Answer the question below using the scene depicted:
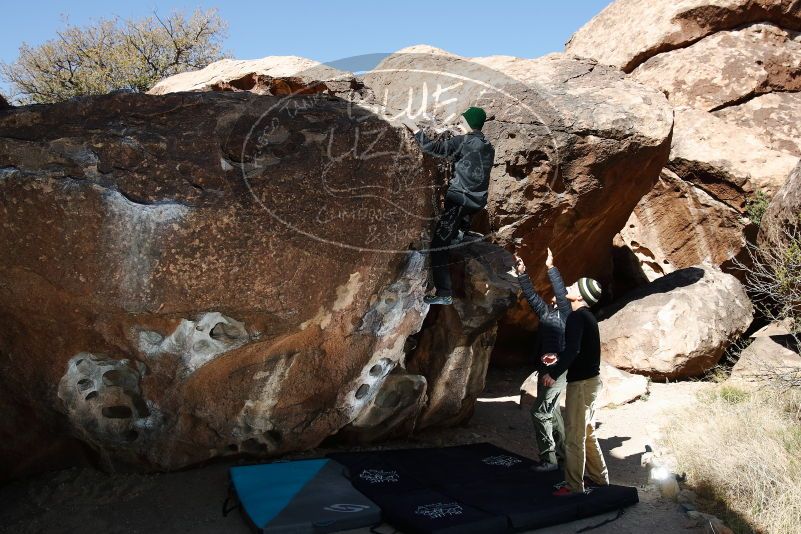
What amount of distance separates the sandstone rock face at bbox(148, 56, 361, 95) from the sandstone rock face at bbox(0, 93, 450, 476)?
243cm

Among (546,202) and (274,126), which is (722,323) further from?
(274,126)

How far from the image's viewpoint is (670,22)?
9812 millimetres

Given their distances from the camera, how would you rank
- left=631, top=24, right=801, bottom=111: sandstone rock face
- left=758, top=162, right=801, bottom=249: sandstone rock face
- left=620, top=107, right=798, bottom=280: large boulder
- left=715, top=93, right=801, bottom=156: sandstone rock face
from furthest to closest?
1. left=631, top=24, right=801, bottom=111: sandstone rock face
2. left=715, top=93, right=801, bottom=156: sandstone rock face
3. left=620, top=107, right=798, bottom=280: large boulder
4. left=758, top=162, right=801, bottom=249: sandstone rock face

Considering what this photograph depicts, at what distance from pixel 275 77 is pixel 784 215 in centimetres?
530

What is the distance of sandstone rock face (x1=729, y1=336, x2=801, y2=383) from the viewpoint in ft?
22.6

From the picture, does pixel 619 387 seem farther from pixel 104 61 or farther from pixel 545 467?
pixel 104 61

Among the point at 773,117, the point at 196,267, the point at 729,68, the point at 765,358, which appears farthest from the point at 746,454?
the point at 729,68

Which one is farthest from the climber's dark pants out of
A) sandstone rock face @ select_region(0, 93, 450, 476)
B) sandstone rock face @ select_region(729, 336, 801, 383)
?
sandstone rock face @ select_region(729, 336, 801, 383)

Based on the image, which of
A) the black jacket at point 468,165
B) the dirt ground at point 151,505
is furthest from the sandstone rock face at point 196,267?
the black jacket at point 468,165

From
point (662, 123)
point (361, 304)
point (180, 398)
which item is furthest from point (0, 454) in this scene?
point (662, 123)

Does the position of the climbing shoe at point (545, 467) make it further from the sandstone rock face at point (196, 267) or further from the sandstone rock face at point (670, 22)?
the sandstone rock face at point (670, 22)

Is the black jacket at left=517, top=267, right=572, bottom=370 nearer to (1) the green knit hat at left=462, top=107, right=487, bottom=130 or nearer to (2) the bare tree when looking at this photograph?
(1) the green knit hat at left=462, top=107, right=487, bottom=130

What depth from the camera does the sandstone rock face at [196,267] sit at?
3.75 meters

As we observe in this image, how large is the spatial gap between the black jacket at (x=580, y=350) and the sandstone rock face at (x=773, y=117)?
595 centimetres
